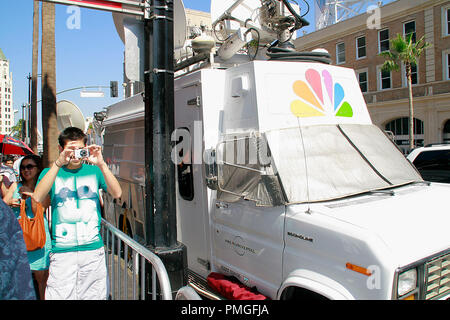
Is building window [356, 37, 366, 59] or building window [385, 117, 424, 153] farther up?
building window [356, 37, 366, 59]

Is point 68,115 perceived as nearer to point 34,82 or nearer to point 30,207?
point 30,207

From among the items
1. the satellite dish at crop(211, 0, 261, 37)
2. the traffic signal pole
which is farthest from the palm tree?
the traffic signal pole

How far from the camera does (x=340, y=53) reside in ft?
98.2

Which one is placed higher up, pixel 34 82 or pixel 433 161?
pixel 34 82

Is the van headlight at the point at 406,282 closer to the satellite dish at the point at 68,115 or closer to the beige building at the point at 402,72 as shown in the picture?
the satellite dish at the point at 68,115

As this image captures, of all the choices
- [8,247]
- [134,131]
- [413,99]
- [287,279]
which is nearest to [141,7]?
[8,247]

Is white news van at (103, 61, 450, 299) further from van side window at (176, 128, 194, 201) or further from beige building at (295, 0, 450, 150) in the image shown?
beige building at (295, 0, 450, 150)

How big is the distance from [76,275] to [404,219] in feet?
9.18

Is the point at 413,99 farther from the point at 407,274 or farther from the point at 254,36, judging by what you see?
the point at 407,274

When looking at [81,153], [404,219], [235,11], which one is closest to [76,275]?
[81,153]

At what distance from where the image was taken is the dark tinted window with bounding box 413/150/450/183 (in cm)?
707

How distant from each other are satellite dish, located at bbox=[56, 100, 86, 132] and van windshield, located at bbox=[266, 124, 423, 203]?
4.17 m

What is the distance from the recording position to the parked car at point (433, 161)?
23.3ft

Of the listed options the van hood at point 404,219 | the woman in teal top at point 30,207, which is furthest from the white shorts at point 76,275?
the van hood at point 404,219
